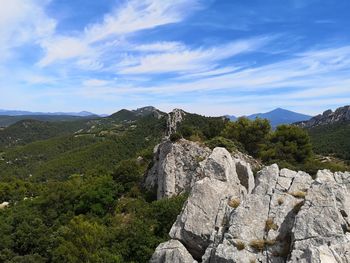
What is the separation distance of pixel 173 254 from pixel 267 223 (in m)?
4.89

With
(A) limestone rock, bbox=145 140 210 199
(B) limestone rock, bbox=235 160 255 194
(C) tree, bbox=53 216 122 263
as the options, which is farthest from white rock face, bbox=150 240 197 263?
(A) limestone rock, bbox=145 140 210 199

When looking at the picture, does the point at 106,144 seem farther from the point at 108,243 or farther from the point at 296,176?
the point at 296,176

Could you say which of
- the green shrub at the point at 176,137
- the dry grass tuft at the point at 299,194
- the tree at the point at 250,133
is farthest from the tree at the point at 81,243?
the tree at the point at 250,133

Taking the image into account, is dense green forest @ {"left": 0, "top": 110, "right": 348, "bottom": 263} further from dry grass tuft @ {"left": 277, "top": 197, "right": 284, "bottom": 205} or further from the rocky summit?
dry grass tuft @ {"left": 277, "top": 197, "right": 284, "bottom": 205}

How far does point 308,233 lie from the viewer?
47.1ft

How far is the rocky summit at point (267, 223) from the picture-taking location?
14070 millimetres

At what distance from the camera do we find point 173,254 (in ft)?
57.2

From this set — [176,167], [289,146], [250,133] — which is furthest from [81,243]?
[289,146]

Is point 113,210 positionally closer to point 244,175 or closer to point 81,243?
point 81,243

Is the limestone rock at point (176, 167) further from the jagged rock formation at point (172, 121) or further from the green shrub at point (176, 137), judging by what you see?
the jagged rock formation at point (172, 121)

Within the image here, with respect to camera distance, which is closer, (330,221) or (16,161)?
(330,221)

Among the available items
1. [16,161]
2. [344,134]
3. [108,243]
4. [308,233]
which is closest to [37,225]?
[108,243]

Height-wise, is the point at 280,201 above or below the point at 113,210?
above

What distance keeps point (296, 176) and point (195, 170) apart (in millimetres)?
17841
